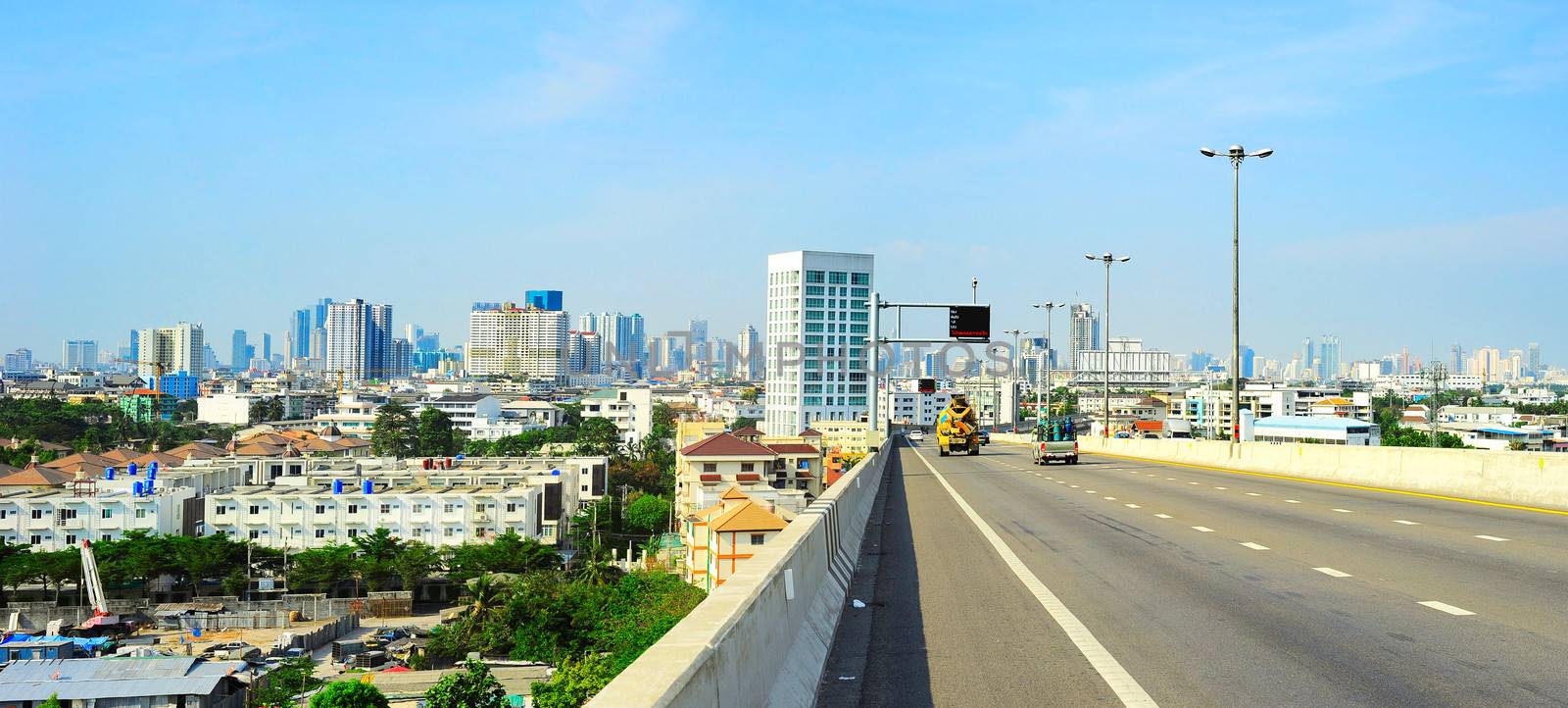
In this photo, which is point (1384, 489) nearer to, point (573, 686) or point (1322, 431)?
point (573, 686)

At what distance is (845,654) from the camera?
8.96m

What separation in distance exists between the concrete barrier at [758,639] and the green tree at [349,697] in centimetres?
2923

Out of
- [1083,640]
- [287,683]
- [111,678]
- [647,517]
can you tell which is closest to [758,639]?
[1083,640]

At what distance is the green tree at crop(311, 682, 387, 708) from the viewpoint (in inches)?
1451

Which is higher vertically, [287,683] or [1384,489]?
[1384,489]

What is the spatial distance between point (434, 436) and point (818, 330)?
2365 inches

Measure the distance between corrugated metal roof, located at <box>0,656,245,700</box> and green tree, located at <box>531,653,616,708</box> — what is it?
16.2 meters

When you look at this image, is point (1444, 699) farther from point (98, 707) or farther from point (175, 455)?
point (175, 455)

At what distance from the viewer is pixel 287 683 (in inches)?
1943

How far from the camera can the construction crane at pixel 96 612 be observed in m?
66.6

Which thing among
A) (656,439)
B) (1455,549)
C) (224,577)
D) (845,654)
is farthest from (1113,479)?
(656,439)

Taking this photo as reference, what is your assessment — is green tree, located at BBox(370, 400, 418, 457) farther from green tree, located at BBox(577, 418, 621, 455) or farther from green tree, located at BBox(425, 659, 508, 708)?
green tree, located at BBox(425, 659, 508, 708)

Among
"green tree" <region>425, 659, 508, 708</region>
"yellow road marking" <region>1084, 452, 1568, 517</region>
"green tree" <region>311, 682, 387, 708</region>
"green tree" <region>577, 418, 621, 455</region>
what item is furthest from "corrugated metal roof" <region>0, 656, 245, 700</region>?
"green tree" <region>577, 418, 621, 455</region>

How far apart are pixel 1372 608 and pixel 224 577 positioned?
79326 mm
